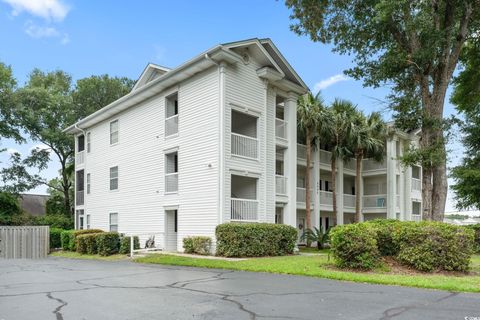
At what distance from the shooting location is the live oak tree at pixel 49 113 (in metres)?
35.7

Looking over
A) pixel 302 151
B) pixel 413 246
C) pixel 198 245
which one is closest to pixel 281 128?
pixel 302 151

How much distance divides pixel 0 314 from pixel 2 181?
112 ft

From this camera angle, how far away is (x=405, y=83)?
2050cm

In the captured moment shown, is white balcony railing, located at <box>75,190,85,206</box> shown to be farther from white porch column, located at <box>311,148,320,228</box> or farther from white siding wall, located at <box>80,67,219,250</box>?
white porch column, located at <box>311,148,320,228</box>

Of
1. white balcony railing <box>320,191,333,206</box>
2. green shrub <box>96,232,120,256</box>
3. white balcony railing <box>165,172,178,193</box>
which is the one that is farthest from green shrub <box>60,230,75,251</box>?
white balcony railing <box>320,191,333,206</box>

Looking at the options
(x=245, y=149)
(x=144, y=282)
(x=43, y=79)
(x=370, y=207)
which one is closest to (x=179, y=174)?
(x=245, y=149)

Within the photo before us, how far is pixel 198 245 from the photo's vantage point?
18.1 metres

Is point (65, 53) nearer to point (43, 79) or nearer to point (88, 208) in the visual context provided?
point (88, 208)

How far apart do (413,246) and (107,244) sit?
1376 cm

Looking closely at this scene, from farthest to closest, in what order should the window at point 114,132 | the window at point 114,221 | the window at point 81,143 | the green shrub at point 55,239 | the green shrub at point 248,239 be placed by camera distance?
the window at point 81,143 → the window at point 114,132 → the green shrub at point 55,239 → the window at point 114,221 → the green shrub at point 248,239

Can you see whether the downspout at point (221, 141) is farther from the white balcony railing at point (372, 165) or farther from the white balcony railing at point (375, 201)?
the white balcony railing at point (375, 201)

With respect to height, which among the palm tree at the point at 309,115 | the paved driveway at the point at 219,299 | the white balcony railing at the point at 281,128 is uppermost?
the palm tree at the point at 309,115

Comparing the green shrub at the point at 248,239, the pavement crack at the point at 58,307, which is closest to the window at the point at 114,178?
the green shrub at the point at 248,239

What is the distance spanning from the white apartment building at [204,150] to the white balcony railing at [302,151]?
103mm
